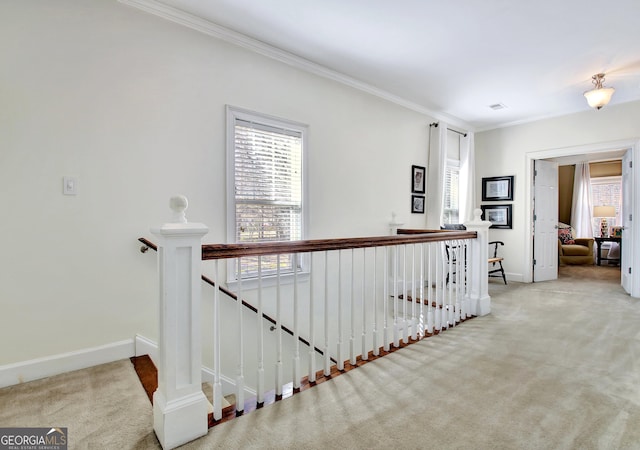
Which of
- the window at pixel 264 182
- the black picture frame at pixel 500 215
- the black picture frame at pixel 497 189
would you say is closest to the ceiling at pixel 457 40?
the window at pixel 264 182

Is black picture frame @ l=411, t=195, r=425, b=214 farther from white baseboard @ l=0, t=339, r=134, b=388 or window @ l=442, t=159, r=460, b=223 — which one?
white baseboard @ l=0, t=339, r=134, b=388

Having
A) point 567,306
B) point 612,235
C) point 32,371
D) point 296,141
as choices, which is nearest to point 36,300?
point 32,371

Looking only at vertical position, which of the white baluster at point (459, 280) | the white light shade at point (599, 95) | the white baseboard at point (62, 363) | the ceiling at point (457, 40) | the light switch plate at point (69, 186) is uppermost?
the ceiling at point (457, 40)

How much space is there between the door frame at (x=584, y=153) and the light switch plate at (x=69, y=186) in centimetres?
596

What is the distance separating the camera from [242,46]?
2.91 metres

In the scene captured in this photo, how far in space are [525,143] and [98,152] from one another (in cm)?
589

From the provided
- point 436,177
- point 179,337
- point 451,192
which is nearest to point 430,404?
point 179,337

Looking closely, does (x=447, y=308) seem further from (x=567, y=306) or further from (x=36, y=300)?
(x=36, y=300)

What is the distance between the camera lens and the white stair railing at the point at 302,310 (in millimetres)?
1484

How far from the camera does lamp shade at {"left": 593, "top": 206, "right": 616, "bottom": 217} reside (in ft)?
24.4

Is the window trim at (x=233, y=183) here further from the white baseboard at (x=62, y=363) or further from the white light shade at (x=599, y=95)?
the white light shade at (x=599, y=95)

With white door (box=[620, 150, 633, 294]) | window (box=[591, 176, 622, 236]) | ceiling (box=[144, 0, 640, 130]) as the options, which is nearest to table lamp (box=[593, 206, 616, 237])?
window (box=[591, 176, 622, 236])

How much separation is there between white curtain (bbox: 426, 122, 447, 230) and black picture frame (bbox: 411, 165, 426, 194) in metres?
0.12

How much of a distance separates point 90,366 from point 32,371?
30 centimetres
